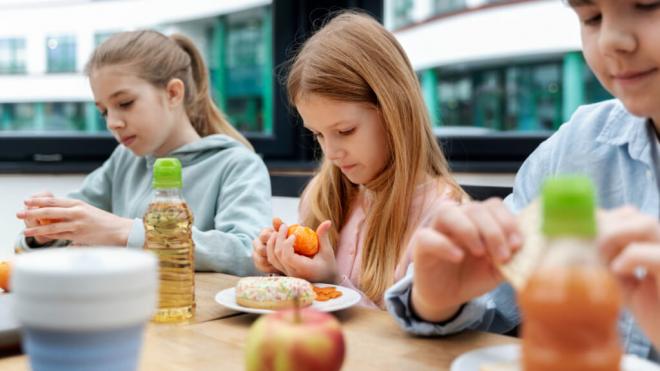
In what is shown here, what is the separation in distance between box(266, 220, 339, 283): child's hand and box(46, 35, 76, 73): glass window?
6.35 feet

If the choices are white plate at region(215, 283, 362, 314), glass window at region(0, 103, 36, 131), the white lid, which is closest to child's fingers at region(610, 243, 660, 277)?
the white lid

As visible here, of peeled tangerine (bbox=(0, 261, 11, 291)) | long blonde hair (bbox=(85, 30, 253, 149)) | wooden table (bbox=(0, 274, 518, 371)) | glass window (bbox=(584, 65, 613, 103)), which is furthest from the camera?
glass window (bbox=(584, 65, 613, 103))

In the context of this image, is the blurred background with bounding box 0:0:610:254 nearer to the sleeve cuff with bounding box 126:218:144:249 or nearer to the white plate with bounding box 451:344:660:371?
the sleeve cuff with bounding box 126:218:144:249

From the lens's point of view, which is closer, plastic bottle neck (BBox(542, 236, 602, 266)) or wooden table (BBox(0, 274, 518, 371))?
plastic bottle neck (BBox(542, 236, 602, 266))

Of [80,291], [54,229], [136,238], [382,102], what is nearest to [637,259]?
[80,291]

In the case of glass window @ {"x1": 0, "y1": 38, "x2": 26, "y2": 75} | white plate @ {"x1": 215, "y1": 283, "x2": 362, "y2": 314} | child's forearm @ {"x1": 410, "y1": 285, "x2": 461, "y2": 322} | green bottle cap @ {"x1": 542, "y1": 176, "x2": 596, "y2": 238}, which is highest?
glass window @ {"x1": 0, "y1": 38, "x2": 26, "y2": 75}

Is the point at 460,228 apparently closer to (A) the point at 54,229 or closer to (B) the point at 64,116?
(A) the point at 54,229

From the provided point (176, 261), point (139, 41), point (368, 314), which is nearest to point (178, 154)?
point (139, 41)

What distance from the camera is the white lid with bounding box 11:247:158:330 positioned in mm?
475

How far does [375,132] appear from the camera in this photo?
1.38 metres

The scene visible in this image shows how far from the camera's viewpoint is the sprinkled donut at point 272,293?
94 centimetres

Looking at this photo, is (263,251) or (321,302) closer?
(321,302)

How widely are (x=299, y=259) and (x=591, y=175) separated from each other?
500 mm

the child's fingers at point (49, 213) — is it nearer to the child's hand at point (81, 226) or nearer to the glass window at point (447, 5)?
the child's hand at point (81, 226)
